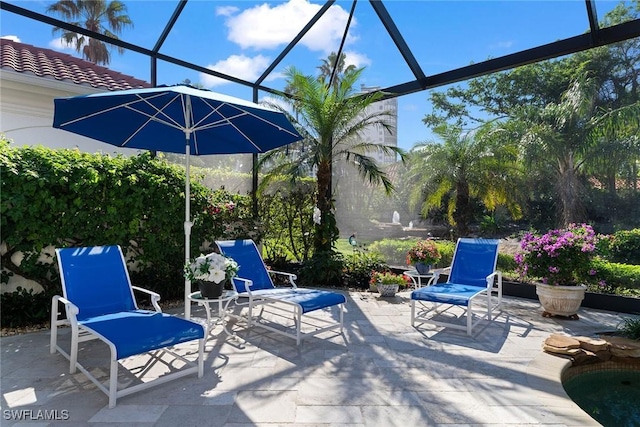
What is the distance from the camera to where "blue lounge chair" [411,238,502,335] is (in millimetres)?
5398

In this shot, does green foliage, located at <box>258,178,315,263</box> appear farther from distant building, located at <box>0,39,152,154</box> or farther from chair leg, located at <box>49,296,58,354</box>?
chair leg, located at <box>49,296,58,354</box>

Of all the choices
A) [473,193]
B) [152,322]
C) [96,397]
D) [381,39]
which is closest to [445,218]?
[473,193]

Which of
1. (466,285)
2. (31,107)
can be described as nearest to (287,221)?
(466,285)

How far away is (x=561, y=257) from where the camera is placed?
237 inches

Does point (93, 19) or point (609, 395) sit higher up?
point (93, 19)

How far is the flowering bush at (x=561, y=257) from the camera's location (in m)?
5.99

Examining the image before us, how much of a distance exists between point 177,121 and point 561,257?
234 inches

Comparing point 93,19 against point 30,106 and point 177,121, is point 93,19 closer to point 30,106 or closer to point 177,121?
point 30,106

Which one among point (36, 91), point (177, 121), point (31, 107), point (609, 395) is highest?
point (36, 91)

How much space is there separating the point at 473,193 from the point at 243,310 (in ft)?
19.7

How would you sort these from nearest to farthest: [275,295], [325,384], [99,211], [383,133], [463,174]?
[325,384], [275,295], [99,211], [383,133], [463,174]

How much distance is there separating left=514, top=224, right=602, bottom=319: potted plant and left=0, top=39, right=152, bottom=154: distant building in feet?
27.5

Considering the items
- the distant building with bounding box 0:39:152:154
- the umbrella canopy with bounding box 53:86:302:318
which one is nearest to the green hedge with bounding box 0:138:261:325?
the umbrella canopy with bounding box 53:86:302:318

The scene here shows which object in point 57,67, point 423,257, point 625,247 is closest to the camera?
point 625,247
